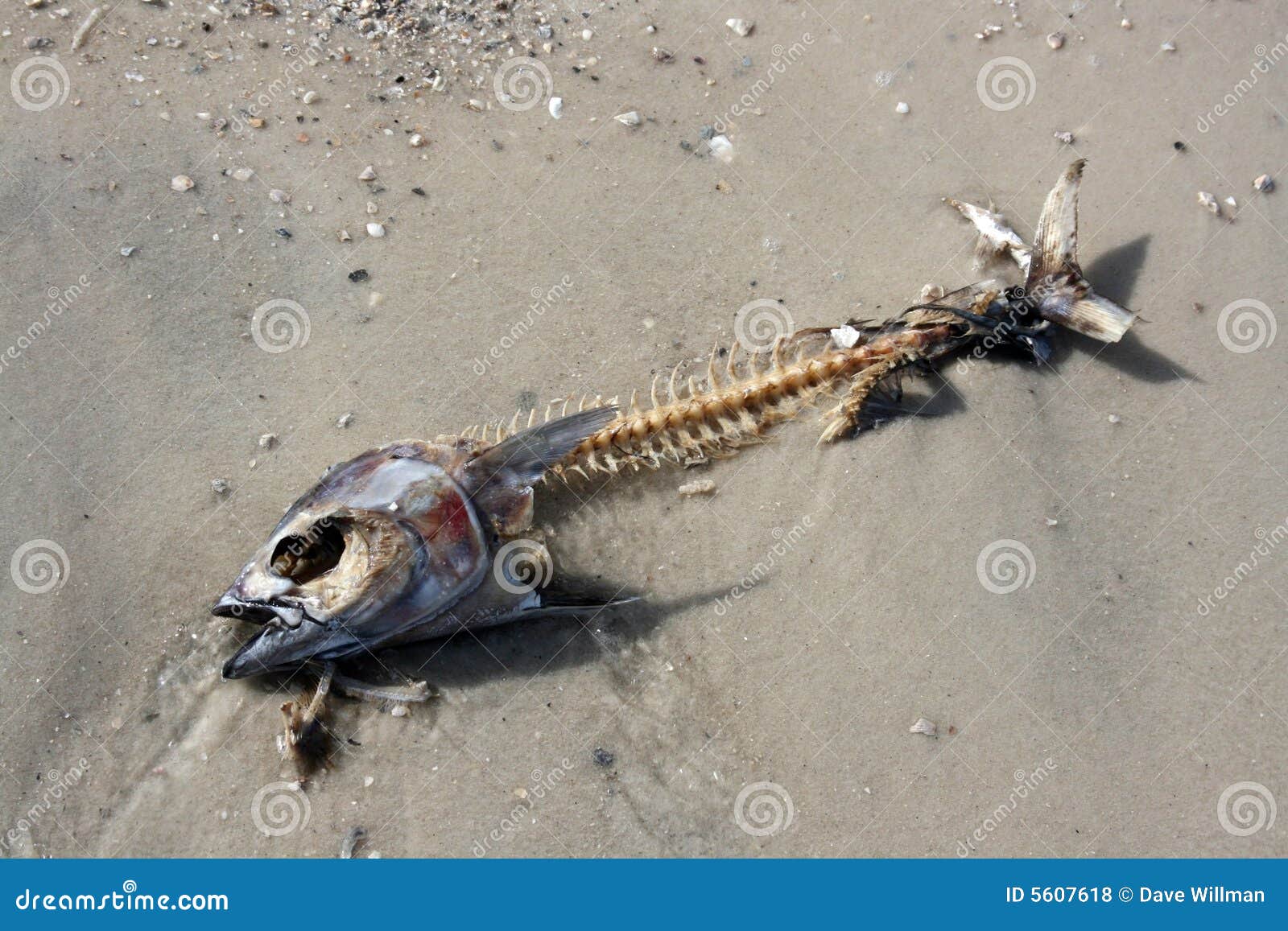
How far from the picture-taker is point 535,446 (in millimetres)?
5953

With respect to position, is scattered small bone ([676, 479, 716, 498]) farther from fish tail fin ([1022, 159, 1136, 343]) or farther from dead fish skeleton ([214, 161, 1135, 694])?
fish tail fin ([1022, 159, 1136, 343])

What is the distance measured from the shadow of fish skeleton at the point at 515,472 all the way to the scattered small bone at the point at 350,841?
0.52 m

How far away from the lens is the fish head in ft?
18.1

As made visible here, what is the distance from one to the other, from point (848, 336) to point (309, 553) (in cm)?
386

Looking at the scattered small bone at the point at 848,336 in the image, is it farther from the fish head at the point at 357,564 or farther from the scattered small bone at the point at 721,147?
the fish head at the point at 357,564

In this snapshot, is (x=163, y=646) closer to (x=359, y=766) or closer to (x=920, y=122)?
(x=359, y=766)

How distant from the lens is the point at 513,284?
21.9 feet

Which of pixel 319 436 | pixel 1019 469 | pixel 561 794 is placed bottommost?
pixel 561 794

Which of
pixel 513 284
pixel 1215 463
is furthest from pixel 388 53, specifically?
pixel 1215 463

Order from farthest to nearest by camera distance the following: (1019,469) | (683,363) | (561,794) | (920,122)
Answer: (920,122), (683,363), (1019,469), (561,794)

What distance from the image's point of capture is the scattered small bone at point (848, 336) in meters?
6.47

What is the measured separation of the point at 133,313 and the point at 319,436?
5.04 ft

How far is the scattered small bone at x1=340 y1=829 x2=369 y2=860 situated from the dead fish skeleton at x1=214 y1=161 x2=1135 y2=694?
1048 millimetres

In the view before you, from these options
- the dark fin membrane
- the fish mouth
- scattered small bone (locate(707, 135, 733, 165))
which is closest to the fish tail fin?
scattered small bone (locate(707, 135, 733, 165))
